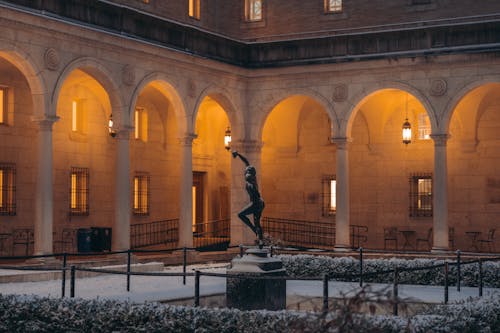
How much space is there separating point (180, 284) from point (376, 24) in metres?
14.7

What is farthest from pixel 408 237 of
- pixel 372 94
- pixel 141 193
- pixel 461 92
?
pixel 141 193

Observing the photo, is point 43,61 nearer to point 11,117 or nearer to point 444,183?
point 11,117

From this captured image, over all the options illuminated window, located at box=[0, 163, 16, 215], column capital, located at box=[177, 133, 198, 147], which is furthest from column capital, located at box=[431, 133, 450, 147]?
illuminated window, located at box=[0, 163, 16, 215]

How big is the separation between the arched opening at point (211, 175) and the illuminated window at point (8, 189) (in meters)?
8.88

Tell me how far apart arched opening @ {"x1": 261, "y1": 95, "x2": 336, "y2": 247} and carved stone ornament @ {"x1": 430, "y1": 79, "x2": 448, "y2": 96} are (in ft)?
21.9

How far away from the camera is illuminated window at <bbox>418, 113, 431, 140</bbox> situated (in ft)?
104

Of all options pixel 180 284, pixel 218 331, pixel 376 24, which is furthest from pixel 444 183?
pixel 218 331

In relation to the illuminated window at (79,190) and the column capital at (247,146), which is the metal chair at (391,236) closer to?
the column capital at (247,146)

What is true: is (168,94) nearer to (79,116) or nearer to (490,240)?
(79,116)

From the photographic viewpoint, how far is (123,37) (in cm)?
2430

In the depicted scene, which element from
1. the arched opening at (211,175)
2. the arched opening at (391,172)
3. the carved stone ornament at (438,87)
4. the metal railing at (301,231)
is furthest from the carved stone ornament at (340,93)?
the arched opening at (211,175)

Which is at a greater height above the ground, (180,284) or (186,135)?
(186,135)

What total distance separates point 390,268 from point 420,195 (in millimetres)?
9841

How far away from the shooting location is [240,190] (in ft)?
96.4
